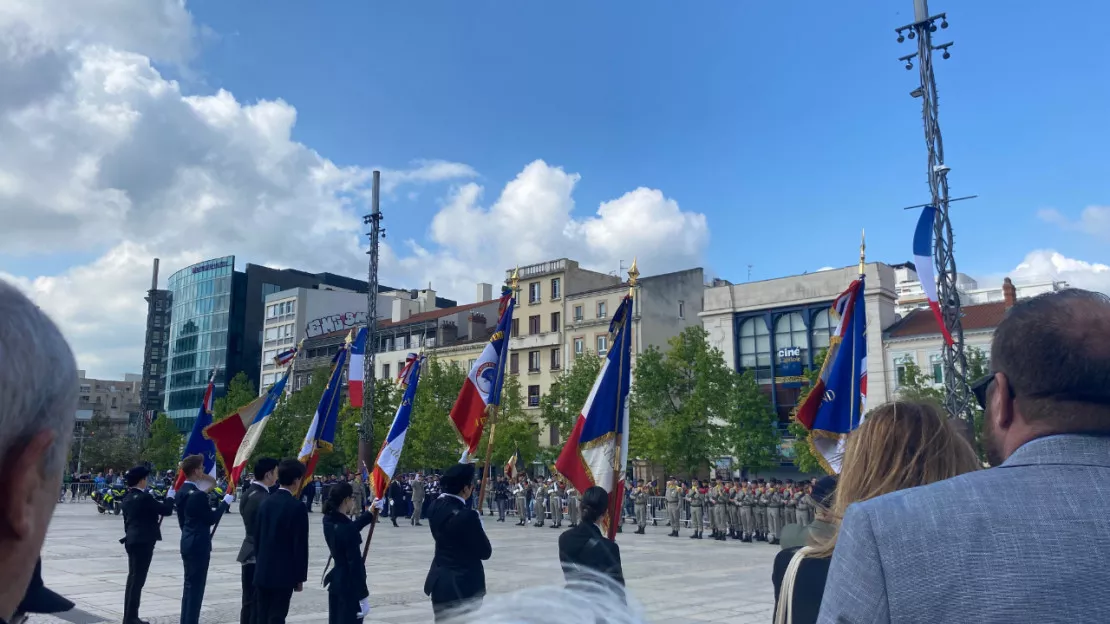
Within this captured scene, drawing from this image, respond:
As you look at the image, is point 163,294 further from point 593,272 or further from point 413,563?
point 413,563

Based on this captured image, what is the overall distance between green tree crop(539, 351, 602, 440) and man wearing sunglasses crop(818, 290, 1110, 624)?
43.9m

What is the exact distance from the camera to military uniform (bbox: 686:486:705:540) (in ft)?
79.5

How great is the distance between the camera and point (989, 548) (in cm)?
137

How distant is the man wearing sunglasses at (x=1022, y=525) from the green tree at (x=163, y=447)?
61.4m

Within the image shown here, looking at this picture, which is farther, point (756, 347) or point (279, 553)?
point (756, 347)

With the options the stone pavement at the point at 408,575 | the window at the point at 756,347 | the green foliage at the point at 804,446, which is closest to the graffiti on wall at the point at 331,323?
the window at the point at 756,347

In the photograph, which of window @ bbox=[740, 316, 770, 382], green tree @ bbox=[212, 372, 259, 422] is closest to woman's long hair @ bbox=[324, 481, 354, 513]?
window @ bbox=[740, 316, 770, 382]

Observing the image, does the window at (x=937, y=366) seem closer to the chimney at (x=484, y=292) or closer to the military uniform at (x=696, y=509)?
the military uniform at (x=696, y=509)

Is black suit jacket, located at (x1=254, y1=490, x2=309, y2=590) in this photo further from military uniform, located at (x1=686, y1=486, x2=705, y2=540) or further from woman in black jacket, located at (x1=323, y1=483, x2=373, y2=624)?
military uniform, located at (x1=686, y1=486, x2=705, y2=540)

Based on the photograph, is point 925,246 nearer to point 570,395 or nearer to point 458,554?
point 458,554

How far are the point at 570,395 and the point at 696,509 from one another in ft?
73.4

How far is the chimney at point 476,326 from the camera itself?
61.2 meters

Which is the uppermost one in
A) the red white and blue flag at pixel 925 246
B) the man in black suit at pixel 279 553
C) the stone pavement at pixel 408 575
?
Answer: the red white and blue flag at pixel 925 246

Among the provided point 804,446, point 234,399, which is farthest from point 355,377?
point 234,399
